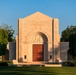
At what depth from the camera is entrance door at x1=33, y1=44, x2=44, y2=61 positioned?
53956mm

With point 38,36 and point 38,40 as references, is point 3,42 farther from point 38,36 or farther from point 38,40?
point 38,36

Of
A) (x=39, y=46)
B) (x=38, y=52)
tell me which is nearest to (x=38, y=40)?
(x=39, y=46)

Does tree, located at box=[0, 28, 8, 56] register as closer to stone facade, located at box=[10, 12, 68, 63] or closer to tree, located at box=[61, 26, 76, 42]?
stone facade, located at box=[10, 12, 68, 63]

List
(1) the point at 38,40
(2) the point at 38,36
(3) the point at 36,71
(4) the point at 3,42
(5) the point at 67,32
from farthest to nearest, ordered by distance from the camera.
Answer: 1. (5) the point at 67,32
2. (4) the point at 3,42
3. (1) the point at 38,40
4. (2) the point at 38,36
5. (3) the point at 36,71

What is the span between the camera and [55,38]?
172 feet

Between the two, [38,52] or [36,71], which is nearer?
[36,71]

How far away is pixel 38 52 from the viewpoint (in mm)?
54344

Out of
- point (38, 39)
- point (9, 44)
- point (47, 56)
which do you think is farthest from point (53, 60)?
point (9, 44)

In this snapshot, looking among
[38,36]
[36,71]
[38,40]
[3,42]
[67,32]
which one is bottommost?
[36,71]

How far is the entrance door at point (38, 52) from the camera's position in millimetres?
53956

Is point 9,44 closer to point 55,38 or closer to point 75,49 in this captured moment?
point 55,38

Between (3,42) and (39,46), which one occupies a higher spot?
(3,42)

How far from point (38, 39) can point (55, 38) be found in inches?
132

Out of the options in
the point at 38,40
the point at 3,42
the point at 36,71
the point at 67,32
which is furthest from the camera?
the point at 67,32
